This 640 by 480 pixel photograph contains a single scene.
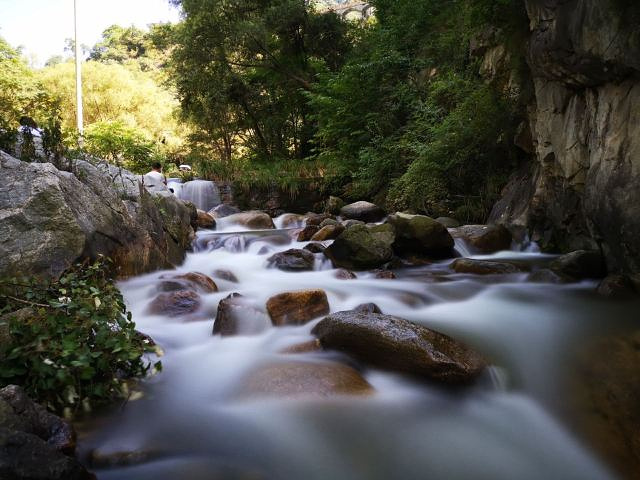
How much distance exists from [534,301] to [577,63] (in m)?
2.90

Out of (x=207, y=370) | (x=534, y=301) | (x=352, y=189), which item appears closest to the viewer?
(x=207, y=370)

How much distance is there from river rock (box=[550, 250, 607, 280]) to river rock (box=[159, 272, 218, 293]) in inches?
175

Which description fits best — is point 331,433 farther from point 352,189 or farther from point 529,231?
point 352,189

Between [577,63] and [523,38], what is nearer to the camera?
[577,63]

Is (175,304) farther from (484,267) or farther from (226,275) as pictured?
(484,267)

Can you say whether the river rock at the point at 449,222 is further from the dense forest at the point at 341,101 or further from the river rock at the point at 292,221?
the river rock at the point at 292,221

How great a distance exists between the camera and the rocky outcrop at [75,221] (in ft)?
13.0

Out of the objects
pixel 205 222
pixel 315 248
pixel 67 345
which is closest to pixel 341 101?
pixel 205 222

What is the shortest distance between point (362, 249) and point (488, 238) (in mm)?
2451

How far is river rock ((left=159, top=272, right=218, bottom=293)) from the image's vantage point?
536cm

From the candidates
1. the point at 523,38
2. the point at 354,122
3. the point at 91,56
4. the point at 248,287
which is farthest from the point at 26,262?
the point at 91,56

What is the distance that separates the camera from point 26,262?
3.86 metres

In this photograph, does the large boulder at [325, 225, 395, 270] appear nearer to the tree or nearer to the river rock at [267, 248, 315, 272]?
the river rock at [267, 248, 315, 272]

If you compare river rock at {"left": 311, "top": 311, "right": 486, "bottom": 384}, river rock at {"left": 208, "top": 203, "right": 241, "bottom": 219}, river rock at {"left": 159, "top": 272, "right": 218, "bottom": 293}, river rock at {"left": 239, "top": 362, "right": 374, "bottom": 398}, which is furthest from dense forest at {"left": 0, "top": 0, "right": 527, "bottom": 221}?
river rock at {"left": 311, "top": 311, "right": 486, "bottom": 384}
